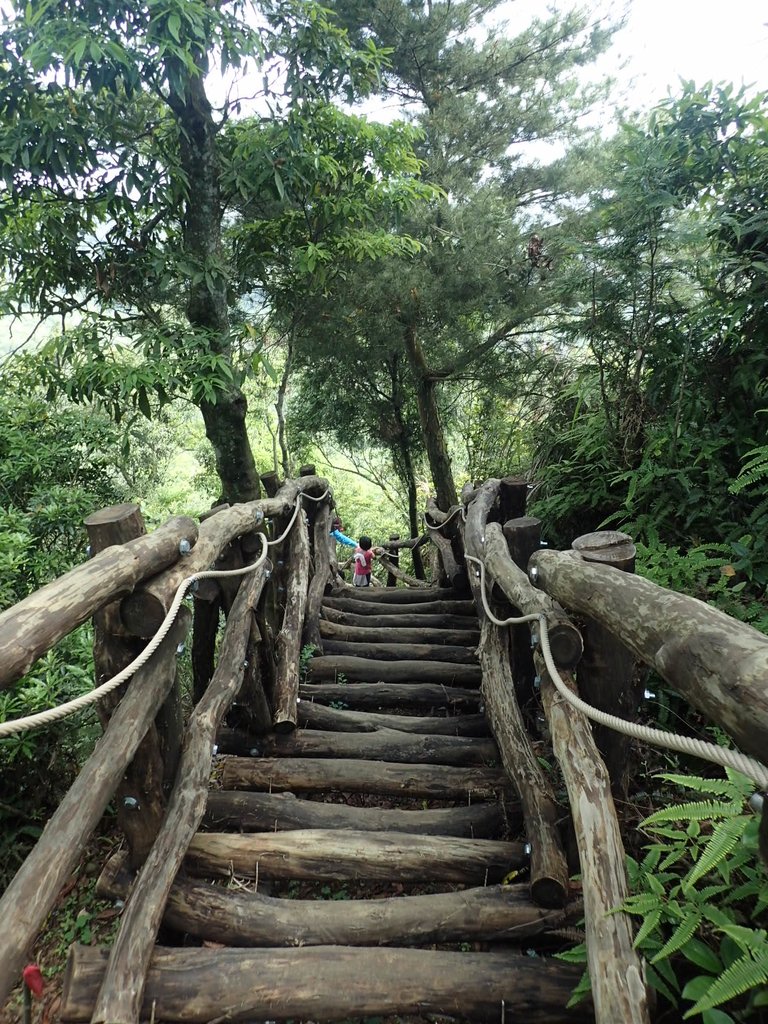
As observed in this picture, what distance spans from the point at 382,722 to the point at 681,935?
2167 mm

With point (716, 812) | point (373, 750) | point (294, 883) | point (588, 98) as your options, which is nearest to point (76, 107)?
point (373, 750)

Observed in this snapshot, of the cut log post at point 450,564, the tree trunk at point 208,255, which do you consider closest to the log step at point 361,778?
the tree trunk at point 208,255

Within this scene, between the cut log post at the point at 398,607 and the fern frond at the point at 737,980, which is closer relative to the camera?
the fern frond at the point at 737,980

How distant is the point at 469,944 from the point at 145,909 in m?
1.19

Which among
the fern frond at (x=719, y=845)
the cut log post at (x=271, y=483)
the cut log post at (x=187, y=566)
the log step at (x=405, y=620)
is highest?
the cut log post at (x=271, y=483)

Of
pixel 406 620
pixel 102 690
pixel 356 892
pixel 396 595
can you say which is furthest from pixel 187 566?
pixel 396 595

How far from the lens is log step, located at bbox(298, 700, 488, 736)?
342 centimetres

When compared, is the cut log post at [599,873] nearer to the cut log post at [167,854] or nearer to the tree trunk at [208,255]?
the cut log post at [167,854]

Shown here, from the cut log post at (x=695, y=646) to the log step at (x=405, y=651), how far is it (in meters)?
2.65

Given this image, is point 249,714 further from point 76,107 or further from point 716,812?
point 76,107

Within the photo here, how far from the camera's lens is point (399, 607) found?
5629 mm

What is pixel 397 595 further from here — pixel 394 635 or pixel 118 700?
pixel 118 700

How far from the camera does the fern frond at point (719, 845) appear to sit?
1438 millimetres

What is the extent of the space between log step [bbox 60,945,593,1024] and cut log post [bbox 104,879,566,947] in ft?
0.39
